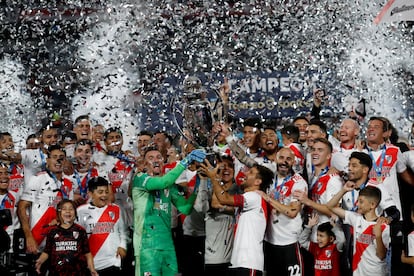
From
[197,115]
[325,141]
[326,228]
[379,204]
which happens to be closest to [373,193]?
[379,204]

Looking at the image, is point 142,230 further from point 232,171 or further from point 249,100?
point 249,100

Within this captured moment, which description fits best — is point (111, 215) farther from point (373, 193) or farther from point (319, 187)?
point (373, 193)

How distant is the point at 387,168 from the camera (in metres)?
7.11

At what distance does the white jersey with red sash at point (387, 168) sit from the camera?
7.07m

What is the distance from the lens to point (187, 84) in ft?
22.4

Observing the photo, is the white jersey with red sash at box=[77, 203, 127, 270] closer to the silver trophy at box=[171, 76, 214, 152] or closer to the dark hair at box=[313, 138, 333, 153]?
the silver trophy at box=[171, 76, 214, 152]

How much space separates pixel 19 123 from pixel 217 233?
5.55 m

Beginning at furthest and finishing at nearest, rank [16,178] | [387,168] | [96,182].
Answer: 1. [16,178]
2. [96,182]
3. [387,168]

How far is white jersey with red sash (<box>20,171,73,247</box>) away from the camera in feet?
24.6

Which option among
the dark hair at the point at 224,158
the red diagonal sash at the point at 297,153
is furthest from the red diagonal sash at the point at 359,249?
the dark hair at the point at 224,158

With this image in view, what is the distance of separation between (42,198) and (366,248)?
10.2ft

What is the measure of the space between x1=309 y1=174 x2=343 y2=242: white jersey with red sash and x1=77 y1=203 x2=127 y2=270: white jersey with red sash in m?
1.80

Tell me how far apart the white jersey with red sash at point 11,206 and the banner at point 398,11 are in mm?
4742

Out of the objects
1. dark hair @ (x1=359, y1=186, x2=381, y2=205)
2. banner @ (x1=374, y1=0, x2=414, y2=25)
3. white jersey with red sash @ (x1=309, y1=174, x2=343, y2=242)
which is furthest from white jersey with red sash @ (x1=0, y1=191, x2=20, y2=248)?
banner @ (x1=374, y1=0, x2=414, y2=25)
